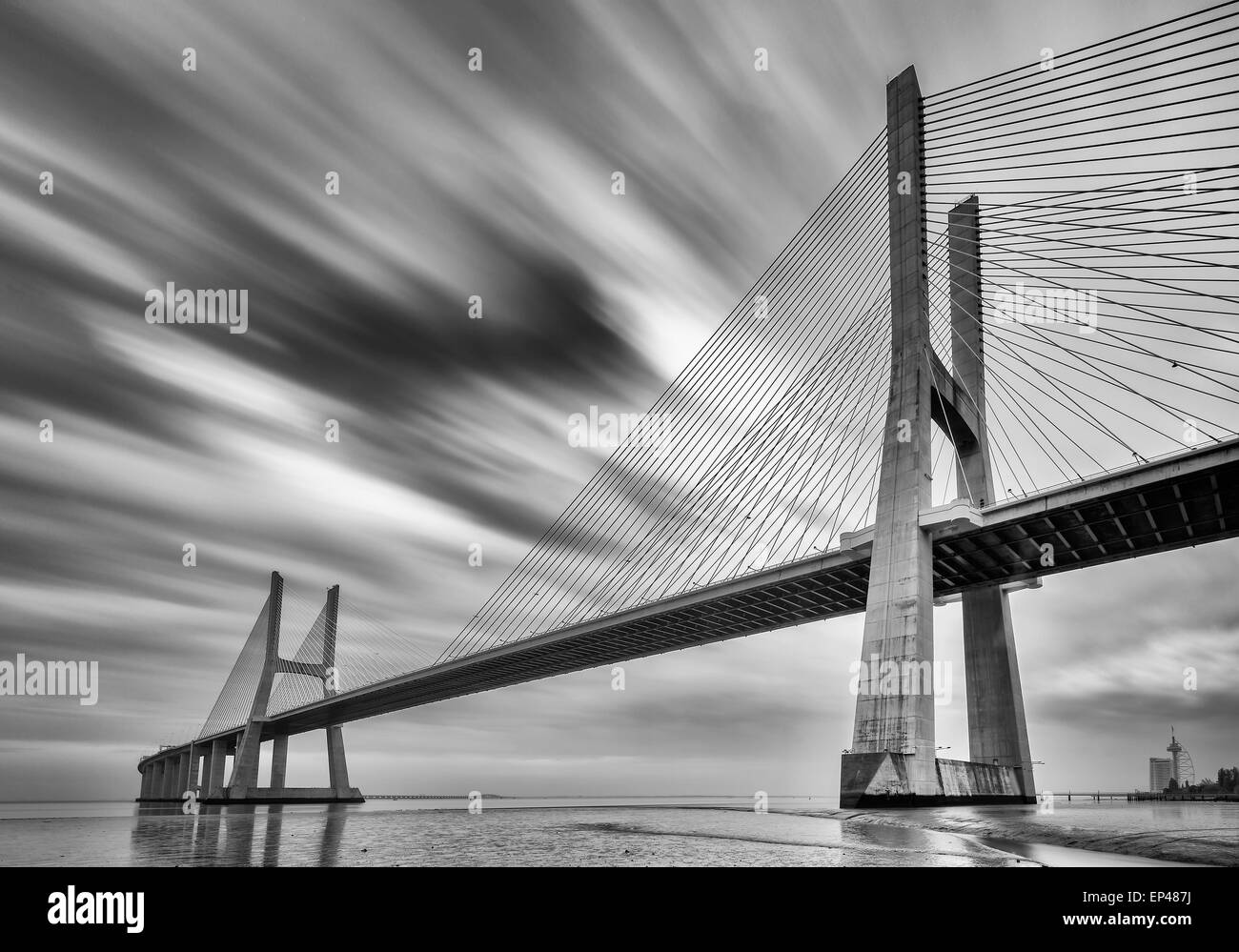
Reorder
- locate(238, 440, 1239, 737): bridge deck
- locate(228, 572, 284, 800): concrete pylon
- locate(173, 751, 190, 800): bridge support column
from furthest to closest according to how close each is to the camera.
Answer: locate(173, 751, 190, 800): bridge support column
locate(228, 572, 284, 800): concrete pylon
locate(238, 440, 1239, 737): bridge deck

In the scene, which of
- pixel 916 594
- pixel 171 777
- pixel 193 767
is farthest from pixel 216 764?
pixel 916 594

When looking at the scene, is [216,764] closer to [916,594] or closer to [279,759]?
[279,759]

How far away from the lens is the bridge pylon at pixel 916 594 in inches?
1143

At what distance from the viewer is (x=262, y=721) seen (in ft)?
277

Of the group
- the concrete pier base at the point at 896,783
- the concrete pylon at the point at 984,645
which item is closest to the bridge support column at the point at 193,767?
the concrete pylon at the point at 984,645

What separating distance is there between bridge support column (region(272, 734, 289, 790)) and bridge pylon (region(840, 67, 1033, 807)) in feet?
243

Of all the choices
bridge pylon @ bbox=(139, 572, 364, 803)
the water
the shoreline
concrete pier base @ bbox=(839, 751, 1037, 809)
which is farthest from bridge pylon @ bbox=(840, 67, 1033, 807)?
bridge pylon @ bbox=(139, 572, 364, 803)

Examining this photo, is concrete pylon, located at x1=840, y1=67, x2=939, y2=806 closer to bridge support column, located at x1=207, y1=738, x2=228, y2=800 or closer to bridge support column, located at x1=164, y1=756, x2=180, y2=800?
bridge support column, located at x1=207, y1=738, x2=228, y2=800

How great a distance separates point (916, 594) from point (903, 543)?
2.12 m

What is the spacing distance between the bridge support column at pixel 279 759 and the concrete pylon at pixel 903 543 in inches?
3005

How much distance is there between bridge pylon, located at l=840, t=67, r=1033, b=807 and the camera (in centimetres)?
2903

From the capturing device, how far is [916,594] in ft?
99.9
